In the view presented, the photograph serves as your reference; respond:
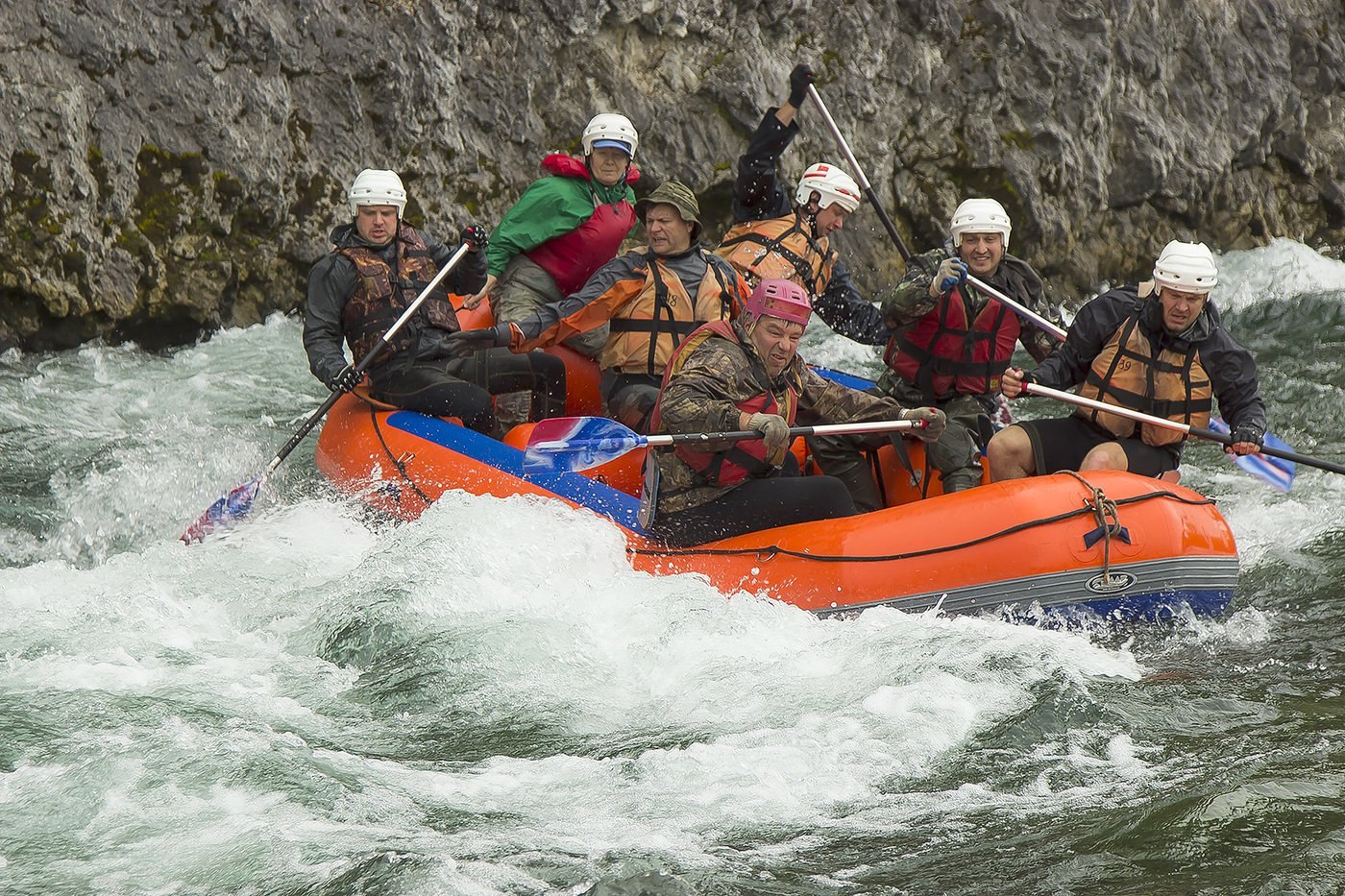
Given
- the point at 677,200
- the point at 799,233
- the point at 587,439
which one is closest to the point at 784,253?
the point at 799,233

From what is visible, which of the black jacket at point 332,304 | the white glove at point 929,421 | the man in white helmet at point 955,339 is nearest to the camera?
the white glove at point 929,421

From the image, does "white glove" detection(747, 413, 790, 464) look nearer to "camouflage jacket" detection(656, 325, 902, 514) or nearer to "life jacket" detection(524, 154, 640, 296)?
"camouflage jacket" detection(656, 325, 902, 514)

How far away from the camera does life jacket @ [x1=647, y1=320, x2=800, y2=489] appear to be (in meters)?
5.21

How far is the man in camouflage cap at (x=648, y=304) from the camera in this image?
20.0ft

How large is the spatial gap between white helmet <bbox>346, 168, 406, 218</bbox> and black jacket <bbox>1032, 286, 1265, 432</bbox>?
3.12 meters

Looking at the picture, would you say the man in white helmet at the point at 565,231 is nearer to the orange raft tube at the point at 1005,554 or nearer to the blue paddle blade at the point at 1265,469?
the orange raft tube at the point at 1005,554

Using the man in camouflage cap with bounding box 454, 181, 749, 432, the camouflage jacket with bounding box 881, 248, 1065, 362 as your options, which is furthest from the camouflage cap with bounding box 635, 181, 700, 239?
the camouflage jacket with bounding box 881, 248, 1065, 362

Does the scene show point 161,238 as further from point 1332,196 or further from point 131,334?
point 1332,196

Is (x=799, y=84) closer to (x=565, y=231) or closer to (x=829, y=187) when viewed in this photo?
(x=829, y=187)

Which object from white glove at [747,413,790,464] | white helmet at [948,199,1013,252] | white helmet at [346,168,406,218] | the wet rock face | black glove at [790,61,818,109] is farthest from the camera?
the wet rock face

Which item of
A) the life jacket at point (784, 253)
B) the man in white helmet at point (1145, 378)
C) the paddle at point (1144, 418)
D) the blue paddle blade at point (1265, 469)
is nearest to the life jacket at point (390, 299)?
the life jacket at point (784, 253)

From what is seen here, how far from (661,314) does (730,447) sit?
1.19 metres

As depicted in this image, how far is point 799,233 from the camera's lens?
22.9 ft

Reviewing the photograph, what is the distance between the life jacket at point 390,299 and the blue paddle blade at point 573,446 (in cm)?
129
